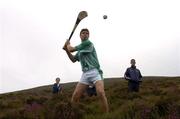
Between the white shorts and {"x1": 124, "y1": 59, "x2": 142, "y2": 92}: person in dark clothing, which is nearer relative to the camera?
the white shorts

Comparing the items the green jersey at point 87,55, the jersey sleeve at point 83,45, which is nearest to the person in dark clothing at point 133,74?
the green jersey at point 87,55

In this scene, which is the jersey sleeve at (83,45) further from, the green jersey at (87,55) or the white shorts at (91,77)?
the white shorts at (91,77)

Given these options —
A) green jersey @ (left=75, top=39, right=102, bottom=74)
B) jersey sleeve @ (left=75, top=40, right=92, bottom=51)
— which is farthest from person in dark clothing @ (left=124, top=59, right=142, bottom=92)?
jersey sleeve @ (left=75, top=40, right=92, bottom=51)

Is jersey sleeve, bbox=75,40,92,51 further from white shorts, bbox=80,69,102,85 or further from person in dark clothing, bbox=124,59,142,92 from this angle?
person in dark clothing, bbox=124,59,142,92

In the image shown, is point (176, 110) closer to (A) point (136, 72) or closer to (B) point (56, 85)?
(A) point (136, 72)

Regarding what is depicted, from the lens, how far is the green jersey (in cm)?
1148

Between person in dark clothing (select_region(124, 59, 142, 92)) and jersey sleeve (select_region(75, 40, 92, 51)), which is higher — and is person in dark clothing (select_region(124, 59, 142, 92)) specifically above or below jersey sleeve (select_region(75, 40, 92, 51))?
below

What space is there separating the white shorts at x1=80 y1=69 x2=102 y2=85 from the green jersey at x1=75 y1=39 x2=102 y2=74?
9 cm

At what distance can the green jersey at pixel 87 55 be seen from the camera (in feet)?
37.7

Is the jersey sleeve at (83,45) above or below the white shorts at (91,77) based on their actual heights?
above

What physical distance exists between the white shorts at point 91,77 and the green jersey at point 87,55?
86 mm

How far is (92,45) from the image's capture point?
11.5 metres

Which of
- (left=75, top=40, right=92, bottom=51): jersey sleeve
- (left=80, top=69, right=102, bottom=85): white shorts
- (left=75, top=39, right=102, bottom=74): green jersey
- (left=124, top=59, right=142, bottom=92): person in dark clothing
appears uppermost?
(left=75, top=40, right=92, bottom=51): jersey sleeve

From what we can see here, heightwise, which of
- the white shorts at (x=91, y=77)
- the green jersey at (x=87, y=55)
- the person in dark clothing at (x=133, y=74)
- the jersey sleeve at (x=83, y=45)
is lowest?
the person in dark clothing at (x=133, y=74)
